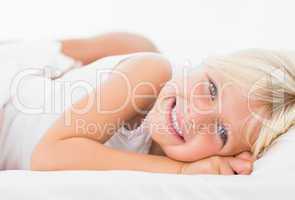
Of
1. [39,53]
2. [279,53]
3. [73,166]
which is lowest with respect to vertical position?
[73,166]

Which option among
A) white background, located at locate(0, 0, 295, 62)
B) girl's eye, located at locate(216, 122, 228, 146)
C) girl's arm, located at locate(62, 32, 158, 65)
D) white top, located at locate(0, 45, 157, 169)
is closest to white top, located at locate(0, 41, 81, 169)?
white top, located at locate(0, 45, 157, 169)

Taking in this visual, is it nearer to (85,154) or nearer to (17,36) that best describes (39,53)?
(85,154)

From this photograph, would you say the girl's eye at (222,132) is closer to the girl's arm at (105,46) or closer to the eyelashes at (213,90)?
the eyelashes at (213,90)

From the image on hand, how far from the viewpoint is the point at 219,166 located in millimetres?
1033

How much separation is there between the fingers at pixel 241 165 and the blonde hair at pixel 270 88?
1.5 inches

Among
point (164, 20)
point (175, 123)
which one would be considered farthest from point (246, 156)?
point (164, 20)

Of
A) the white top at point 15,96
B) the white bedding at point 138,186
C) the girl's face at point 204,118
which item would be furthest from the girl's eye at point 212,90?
the white top at point 15,96

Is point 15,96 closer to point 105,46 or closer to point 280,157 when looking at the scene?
point 105,46

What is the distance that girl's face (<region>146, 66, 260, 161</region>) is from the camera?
104 centimetres

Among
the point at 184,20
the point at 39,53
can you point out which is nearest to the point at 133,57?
the point at 39,53

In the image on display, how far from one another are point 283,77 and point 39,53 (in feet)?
2.15

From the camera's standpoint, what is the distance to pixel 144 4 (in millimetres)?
1938

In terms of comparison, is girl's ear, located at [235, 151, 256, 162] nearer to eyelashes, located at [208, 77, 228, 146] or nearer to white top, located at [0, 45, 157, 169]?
eyelashes, located at [208, 77, 228, 146]

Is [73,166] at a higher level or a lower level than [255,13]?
lower
